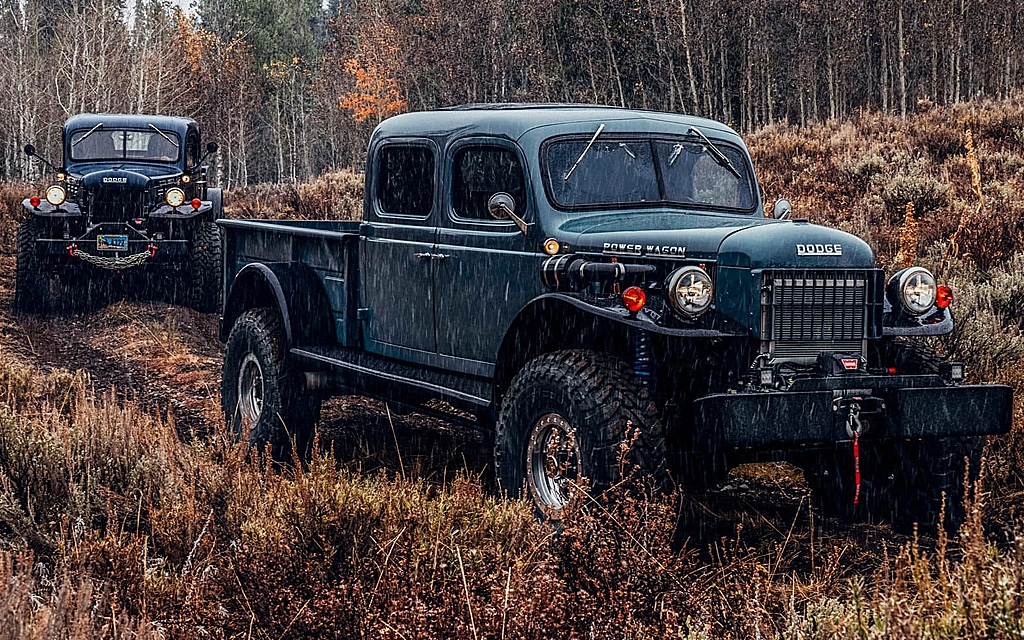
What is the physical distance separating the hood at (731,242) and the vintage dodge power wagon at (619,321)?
0.01 m

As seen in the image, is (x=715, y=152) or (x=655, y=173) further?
(x=715, y=152)

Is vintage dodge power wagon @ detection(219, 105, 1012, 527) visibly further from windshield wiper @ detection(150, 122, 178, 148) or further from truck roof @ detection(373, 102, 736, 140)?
windshield wiper @ detection(150, 122, 178, 148)

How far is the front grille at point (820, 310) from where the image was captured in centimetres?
513

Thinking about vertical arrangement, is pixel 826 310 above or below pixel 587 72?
below

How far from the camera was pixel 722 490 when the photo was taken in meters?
6.47

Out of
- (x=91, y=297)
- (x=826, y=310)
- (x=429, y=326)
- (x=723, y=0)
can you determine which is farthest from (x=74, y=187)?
(x=723, y=0)

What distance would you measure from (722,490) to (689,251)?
1696 millimetres

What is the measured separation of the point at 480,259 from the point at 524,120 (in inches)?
29.0

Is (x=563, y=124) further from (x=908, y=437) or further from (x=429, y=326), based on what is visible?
(x=908, y=437)

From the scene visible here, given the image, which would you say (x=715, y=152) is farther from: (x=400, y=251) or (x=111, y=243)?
(x=111, y=243)

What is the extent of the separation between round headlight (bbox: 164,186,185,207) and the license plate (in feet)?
2.22

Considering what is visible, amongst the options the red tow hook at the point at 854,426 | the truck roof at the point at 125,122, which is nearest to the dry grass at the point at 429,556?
the red tow hook at the point at 854,426

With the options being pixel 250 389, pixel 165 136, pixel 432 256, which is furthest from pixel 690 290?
pixel 165 136

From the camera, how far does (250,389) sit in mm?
7703
